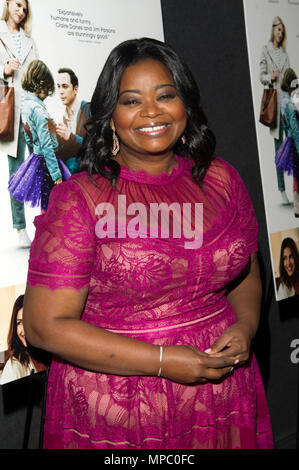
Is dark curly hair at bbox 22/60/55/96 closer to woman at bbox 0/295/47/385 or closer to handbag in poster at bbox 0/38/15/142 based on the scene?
handbag in poster at bbox 0/38/15/142

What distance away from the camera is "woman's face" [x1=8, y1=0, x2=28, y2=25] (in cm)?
143

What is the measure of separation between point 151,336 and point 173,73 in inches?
28.6

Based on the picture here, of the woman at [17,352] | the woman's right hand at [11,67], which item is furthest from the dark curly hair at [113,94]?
the woman at [17,352]

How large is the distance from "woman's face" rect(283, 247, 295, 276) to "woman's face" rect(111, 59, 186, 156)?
103 cm

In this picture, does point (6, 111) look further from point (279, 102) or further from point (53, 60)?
point (279, 102)

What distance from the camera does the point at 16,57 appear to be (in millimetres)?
1438

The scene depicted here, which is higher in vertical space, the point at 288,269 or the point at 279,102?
the point at 279,102

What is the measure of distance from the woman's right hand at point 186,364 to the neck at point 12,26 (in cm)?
97

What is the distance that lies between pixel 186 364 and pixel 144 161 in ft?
1.91

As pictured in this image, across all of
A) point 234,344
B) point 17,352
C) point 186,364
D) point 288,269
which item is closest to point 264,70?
point 288,269

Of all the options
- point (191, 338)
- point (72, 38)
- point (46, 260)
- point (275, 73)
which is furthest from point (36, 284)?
point (275, 73)

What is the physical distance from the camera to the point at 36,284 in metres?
1.25

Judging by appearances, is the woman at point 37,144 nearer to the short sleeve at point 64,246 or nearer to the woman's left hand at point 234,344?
the short sleeve at point 64,246
